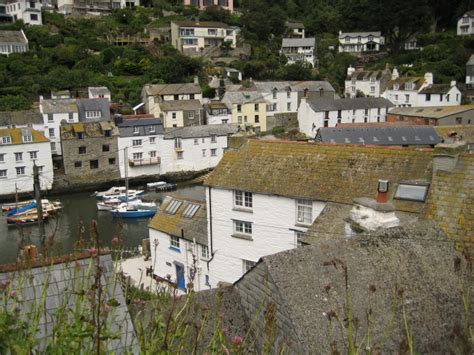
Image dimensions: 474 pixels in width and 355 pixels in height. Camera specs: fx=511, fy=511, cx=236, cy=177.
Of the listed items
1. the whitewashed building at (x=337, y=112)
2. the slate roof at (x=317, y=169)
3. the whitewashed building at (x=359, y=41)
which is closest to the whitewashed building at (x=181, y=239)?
the slate roof at (x=317, y=169)

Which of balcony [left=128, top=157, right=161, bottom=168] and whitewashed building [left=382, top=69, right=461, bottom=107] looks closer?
balcony [left=128, top=157, right=161, bottom=168]

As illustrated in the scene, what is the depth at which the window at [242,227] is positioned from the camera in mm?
16766

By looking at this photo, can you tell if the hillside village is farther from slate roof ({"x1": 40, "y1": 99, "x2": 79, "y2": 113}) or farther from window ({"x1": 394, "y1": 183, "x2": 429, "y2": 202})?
slate roof ({"x1": 40, "y1": 99, "x2": 79, "y2": 113})

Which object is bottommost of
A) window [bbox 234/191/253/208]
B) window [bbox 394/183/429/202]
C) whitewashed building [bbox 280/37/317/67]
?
window [bbox 234/191/253/208]

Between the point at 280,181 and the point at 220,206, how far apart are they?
2448 mm

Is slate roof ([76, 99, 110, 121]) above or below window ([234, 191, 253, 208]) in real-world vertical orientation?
above

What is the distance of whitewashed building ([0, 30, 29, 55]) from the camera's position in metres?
62.1

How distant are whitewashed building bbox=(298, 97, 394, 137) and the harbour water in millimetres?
17663

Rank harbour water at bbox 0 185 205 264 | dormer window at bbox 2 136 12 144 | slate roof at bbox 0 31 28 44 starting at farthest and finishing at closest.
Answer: slate roof at bbox 0 31 28 44 < dormer window at bbox 2 136 12 144 < harbour water at bbox 0 185 205 264

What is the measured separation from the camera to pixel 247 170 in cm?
1666

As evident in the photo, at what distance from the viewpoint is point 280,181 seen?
626 inches

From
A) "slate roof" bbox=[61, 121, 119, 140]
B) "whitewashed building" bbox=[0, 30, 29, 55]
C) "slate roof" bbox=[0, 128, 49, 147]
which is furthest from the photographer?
"whitewashed building" bbox=[0, 30, 29, 55]

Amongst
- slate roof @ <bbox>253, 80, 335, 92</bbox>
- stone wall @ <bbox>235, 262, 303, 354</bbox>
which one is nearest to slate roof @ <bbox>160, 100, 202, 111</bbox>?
slate roof @ <bbox>253, 80, 335, 92</bbox>

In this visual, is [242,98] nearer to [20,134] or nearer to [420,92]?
[420,92]
